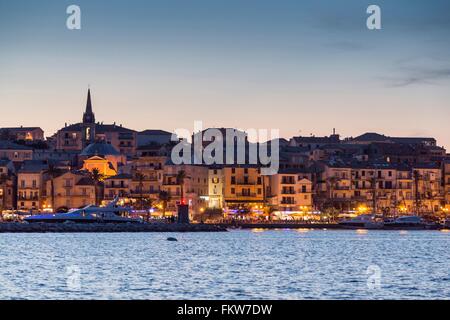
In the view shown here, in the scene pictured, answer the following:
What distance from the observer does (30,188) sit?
120 metres

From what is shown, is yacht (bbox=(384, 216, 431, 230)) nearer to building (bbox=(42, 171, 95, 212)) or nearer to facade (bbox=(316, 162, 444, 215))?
facade (bbox=(316, 162, 444, 215))

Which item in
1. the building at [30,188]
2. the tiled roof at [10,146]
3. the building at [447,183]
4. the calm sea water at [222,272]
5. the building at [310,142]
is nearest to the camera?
the calm sea water at [222,272]

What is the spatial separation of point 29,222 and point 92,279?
63.7 meters

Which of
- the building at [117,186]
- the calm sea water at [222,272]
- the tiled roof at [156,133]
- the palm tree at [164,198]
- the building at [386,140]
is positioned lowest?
the calm sea water at [222,272]

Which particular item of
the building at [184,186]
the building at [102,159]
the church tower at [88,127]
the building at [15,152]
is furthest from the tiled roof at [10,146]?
the building at [184,186]

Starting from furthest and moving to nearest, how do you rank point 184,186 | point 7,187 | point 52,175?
point 7,187 < point 184,186 < point 52,175

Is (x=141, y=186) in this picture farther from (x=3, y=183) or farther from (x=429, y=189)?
(x=429, y=189)

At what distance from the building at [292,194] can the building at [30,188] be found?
25.3 m

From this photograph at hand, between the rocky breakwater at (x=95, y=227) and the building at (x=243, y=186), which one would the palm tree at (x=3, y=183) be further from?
the building at (x=243, y=186)

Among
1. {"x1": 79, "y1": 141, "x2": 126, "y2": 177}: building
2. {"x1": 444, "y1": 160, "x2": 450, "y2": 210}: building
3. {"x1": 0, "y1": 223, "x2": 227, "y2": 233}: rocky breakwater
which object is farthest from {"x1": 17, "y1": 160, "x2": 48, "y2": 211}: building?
{"x1": 444, "y1": 160, "x2": 450, "y2": 210}: building

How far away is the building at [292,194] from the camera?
394 feet

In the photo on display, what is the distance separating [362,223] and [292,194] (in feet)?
27.9

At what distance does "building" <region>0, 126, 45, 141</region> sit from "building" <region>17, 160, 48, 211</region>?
146 feet

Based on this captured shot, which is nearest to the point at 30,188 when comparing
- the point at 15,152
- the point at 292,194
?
the point at 15,152
